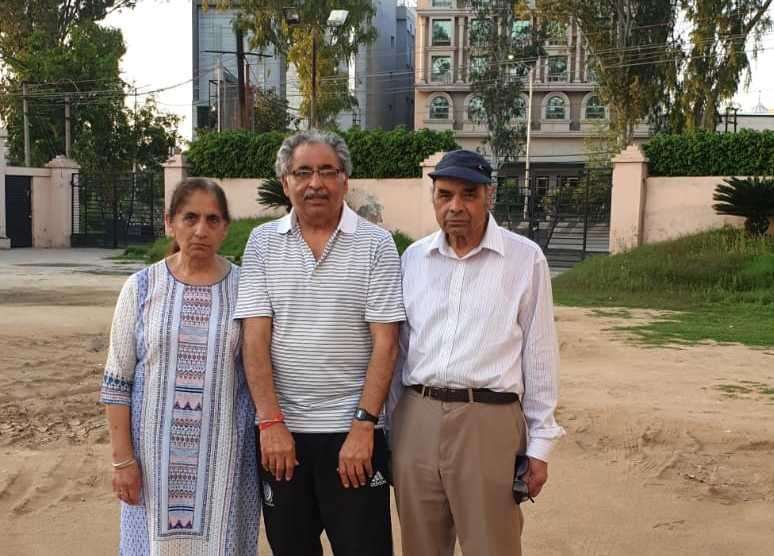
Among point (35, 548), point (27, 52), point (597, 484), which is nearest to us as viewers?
point (35, 548)

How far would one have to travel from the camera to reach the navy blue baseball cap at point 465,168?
2.44 m

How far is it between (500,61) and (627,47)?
14723 millimetres

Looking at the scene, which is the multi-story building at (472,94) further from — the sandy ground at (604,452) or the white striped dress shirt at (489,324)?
the white striped dress shirt at (489,324)

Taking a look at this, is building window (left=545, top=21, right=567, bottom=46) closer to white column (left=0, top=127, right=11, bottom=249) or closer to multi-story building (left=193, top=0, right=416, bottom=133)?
multi-story building (left=193, top=0, right=416, bottom=133)

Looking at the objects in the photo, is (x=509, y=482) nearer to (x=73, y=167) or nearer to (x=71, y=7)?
(x=73, y=167)

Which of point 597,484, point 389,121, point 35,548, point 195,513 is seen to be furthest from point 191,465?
point 389,121

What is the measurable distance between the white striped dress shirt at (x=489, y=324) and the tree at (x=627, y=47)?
23283 millimetres

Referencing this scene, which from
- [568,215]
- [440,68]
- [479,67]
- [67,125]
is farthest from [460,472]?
[440,68]

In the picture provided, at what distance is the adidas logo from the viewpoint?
2.50 m

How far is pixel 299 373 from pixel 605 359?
5805mm

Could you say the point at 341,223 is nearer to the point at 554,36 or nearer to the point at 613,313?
the point at 613,313

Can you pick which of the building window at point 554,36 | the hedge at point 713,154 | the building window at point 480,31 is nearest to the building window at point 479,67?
the building window at point 480,31

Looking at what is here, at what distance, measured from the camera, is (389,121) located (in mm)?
53281

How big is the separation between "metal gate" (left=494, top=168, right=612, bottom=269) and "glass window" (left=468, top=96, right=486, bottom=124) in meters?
19.1
